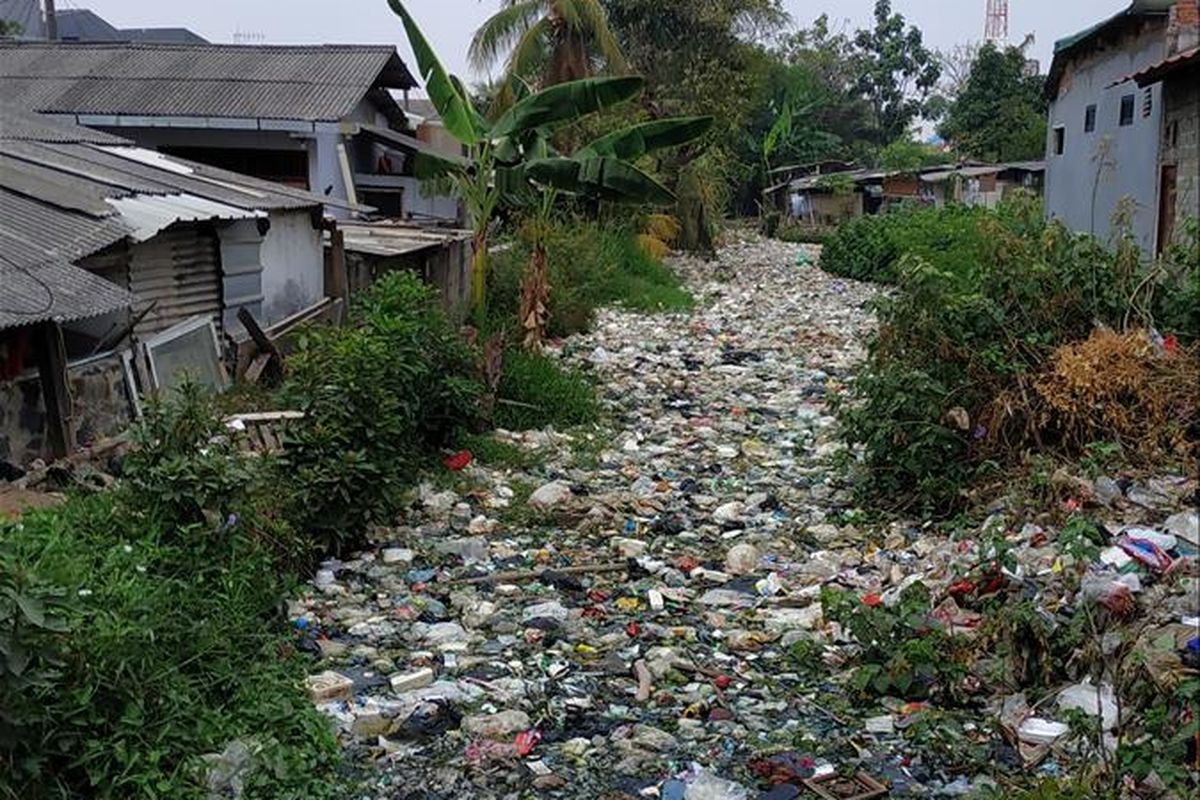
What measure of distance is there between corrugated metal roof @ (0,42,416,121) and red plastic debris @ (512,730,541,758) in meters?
11.1

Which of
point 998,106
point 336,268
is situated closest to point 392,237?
point 336,268

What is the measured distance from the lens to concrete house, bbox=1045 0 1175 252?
1060cm

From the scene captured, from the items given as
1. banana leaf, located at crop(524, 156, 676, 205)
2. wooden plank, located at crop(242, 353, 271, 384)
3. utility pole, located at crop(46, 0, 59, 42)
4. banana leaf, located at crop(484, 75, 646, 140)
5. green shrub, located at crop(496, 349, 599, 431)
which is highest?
utility pole, located at crop(46, 0, 59, 42)

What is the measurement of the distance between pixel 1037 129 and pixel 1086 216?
56.1 feet

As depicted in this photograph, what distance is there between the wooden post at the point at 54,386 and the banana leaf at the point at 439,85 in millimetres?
3870

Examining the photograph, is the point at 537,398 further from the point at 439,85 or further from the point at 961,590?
the point at 961,590

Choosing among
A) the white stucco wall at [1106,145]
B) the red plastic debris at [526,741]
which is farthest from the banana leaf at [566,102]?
the red plastic debris at [526,741]

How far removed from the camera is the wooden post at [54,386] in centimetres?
562

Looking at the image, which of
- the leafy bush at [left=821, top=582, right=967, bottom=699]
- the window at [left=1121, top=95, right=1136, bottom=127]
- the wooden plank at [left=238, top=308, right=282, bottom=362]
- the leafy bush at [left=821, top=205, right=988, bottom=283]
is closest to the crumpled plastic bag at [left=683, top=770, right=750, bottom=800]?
the leafy bush at [left=821, top=582, right=967, bottom=699]

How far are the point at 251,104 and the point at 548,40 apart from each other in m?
5.15

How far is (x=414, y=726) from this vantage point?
12.4ft

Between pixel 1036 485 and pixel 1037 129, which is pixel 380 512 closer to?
pixel 1036 485

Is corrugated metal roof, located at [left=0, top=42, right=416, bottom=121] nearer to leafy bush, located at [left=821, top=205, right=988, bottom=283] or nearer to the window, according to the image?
leafy bush, located at [left=821, top=205, right=988, bottom=283]

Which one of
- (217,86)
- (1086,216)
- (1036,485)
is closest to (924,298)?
(1036,485)
